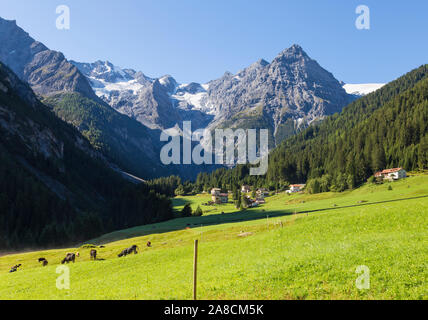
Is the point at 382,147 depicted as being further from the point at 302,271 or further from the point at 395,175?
the point at 302,271

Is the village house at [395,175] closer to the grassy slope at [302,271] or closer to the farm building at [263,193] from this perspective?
the farm building at [263,193]

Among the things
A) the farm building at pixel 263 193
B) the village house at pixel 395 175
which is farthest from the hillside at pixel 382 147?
the village house at pixel 395 175

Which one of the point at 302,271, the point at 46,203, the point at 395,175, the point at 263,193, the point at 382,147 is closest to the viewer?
the point at 302,271

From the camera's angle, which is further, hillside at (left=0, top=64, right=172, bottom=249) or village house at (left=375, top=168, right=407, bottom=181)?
village house at (left=375, top=168, right=407, bottom=181)

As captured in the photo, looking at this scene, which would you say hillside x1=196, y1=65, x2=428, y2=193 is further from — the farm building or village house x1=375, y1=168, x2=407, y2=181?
village house x1=375, y1=168, x2=407, y2=181

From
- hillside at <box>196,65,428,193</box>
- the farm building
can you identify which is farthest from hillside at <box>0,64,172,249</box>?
hillside at <box>196,65,428,193</box>

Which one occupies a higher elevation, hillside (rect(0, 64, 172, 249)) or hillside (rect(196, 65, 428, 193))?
→ hillside (rect(196, 65, 428, 193))

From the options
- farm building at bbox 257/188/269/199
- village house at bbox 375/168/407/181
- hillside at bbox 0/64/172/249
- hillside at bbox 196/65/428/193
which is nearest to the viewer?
hillside at bbox 0/64/172/249

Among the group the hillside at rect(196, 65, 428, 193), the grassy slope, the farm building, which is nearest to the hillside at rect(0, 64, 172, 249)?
the farm building

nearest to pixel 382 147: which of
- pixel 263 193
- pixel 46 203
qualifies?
pixel 263 193

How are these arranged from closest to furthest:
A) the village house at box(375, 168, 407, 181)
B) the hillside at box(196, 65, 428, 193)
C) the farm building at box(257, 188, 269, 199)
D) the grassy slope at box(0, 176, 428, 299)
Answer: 1. the grassy slope at box(0, 176, 428, 299)
2. the village house at box(375, 168, 407, 181)
3. the hillside at box(196, 65, 428, 193)
4. the farm building at box(257, 188, 269, 199)

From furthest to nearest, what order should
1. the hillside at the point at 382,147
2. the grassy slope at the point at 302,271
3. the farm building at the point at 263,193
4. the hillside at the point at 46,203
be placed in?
the farm building at the point at 263,193, the hillside at the point at 382,147, the hillside at the point at 46,203, the grassy slope at the point at 302,271

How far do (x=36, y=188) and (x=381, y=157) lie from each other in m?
187
